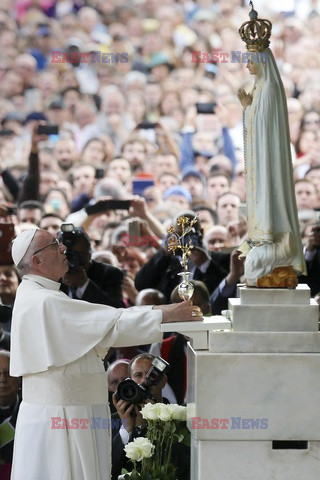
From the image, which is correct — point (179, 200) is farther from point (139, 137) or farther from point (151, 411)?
point (151, 411)

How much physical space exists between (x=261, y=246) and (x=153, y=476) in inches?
47.1

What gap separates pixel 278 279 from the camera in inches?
222

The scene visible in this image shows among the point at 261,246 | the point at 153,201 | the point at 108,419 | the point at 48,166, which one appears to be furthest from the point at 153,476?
the point at 48,166

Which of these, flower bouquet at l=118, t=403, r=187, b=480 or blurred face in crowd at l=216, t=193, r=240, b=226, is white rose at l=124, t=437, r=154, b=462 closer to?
flower bouquet at l=118, t=403, r=187, b=480

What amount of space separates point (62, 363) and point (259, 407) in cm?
92

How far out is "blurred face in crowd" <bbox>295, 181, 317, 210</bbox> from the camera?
1204 centimetres

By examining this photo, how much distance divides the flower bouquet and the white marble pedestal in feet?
1.30

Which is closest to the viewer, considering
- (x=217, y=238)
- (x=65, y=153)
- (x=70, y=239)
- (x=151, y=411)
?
(x=151, y=411)

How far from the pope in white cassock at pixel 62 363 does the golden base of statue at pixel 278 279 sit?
1.08 ft

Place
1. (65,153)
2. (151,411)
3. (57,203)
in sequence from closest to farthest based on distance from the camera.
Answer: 1. (151,411)
2. (57,203)
3. (65,153)

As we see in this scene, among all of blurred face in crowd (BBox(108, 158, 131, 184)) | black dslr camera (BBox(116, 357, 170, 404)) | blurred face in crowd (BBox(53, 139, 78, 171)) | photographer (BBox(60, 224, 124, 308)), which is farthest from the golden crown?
blurred face in crowd (BBox(53, 139, 78, 171))

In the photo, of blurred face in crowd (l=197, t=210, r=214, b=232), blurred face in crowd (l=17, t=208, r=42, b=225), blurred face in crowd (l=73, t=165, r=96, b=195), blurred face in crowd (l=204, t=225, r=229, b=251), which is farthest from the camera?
blurred face in crowd (l=73, t=165, r=96, b=195)

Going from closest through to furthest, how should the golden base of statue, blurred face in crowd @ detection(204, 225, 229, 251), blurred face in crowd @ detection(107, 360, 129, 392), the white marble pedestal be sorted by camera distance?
the white marble pedestal
the golden base of statue
blurred face in crowd @ detection(107, 360, 129, 392)
blurred face in crowd @ detection(204, 225, 229, 251)

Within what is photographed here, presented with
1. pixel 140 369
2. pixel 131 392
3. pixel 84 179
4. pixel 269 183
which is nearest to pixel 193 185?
pixel 84 179
